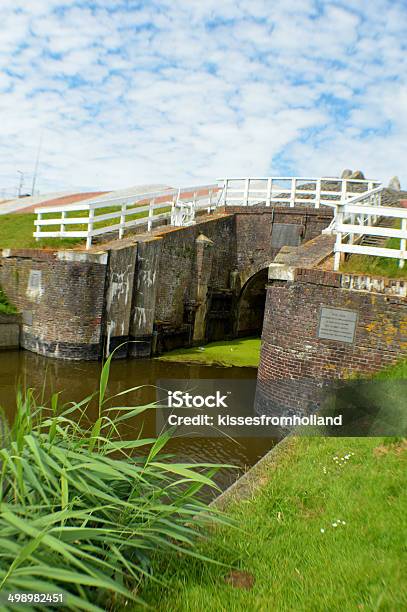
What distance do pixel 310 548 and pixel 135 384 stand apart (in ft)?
23.4

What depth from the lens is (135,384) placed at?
9.88 meters

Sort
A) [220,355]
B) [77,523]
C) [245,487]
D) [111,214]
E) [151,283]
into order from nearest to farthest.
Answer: [77,523] → [245,487] → [111,214] → [151,283] → [220,355]

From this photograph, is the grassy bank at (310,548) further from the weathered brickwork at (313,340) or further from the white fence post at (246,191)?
the white fence post at (246,191)

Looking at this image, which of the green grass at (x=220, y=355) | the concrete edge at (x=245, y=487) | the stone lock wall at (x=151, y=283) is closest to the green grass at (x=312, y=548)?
the concrete edge at (x=245, y=487)

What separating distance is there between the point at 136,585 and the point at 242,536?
89 centimetres

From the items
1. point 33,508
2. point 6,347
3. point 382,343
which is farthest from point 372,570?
point 6,347

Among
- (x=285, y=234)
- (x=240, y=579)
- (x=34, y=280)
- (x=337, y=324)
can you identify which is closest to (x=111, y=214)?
(x=34, y=280)

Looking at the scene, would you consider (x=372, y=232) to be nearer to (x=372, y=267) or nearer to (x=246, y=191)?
(x=372, y=267)

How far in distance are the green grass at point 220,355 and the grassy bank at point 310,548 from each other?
26.8 feet

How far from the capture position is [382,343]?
6.79 metres

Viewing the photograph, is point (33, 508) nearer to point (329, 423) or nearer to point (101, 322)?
point (329, 423)

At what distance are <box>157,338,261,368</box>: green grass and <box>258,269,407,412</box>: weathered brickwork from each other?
4688 mm

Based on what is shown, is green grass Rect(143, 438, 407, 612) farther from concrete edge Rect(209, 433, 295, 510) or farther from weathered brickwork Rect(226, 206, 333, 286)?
weathered brickwork Rect(226, 206, 333, 286)

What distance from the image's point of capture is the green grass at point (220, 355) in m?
12.7
